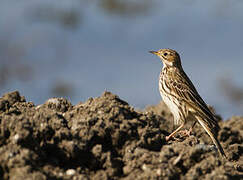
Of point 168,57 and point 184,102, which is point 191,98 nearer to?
point 184,102

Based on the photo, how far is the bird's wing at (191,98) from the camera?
821cm

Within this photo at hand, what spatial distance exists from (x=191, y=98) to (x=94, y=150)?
12.3 ft

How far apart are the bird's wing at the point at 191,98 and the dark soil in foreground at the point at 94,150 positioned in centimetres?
256

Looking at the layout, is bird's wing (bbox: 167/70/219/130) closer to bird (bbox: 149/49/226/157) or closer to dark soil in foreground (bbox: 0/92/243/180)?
bird (bbox: 149/49/226/157)

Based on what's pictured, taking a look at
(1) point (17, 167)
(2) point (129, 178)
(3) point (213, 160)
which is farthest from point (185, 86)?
(1) point (17, 167)

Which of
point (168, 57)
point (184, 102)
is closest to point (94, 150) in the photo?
point (184, 102)

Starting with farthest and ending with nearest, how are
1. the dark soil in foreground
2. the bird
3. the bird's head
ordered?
the bird's head
the bird
the dark soil in foreground

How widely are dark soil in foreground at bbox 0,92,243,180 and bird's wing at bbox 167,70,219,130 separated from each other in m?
2.56

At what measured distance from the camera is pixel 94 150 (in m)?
5.09

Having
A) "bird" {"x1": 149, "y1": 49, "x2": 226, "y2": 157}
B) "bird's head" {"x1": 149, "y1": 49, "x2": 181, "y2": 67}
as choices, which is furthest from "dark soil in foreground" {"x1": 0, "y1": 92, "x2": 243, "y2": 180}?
"bird's head" {"x1": 149, "y1": 49, "x2": 181, "y2": 67}

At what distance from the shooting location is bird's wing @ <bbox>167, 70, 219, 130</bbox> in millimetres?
8211

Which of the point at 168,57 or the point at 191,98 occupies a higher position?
the point at 168,57

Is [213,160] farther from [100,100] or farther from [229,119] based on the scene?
[229,119]

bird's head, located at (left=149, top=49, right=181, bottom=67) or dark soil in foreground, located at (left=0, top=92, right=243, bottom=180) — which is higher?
bird's head, located at (left=149, top=49, right=181, bottom=67)
